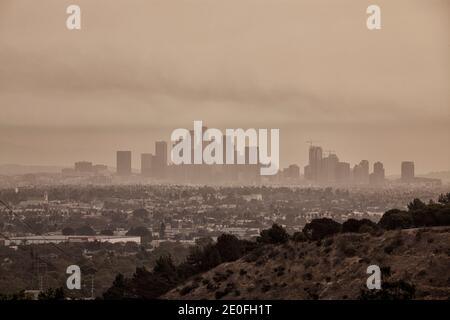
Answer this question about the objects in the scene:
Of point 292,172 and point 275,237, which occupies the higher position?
point 292,172

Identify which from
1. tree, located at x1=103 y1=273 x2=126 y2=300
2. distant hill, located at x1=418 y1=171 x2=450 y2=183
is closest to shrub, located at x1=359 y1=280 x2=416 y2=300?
tree, located at x1=103 y1=273 x2=126 y2=300

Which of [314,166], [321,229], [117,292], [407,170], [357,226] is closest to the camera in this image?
[117,292]

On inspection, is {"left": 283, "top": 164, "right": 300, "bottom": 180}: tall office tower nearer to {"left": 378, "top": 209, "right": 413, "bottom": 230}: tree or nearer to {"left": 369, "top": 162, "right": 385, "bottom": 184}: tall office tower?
{"left": 369, "top": 162, "right": 385, "bottom": 184}: tall office tower

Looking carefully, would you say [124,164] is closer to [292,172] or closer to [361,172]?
[292,172]

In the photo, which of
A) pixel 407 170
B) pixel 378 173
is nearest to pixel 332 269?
pixel 407 170
